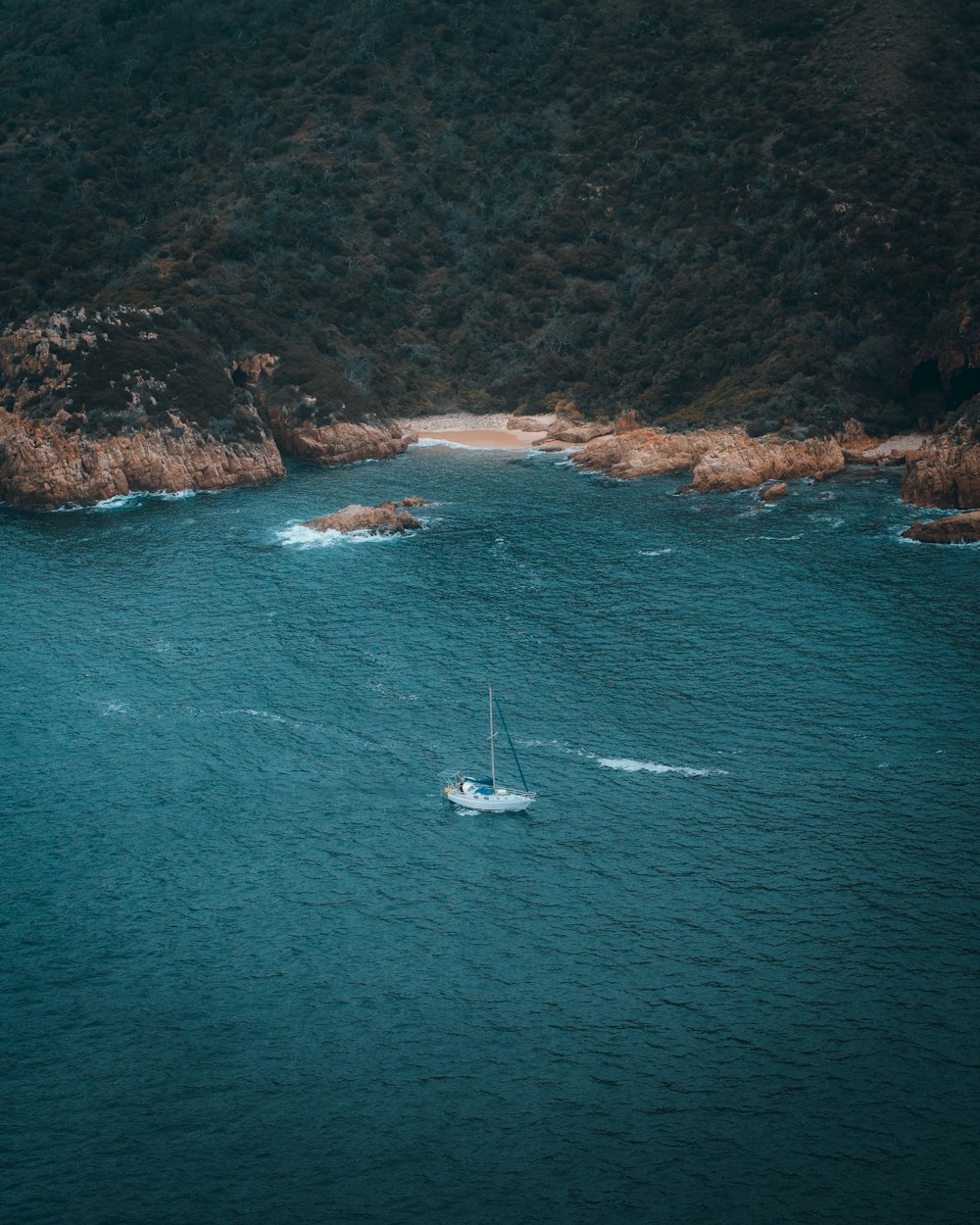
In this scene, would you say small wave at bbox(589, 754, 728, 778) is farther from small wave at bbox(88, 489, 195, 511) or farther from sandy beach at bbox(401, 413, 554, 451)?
sandy beach at bbox(401, 413, 554, 451)

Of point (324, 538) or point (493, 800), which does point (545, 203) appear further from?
point (493, 800)

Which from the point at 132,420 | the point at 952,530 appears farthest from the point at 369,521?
the point at 952,530

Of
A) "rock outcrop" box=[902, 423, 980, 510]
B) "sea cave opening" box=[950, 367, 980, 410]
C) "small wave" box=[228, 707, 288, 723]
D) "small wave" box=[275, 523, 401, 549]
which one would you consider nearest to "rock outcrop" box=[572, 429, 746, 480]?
"sea cave opening" box=[950, 367, 980, 410]

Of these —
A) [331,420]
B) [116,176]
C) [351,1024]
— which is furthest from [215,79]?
[351,1024]

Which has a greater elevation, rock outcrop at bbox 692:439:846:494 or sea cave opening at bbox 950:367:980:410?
sea cave opening at bbox 950:367:980:410

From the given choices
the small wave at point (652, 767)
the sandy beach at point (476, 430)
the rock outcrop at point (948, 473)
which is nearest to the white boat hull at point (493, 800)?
the small wave at point (652, 767)

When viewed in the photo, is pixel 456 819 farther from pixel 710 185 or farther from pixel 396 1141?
pixel 710 185
